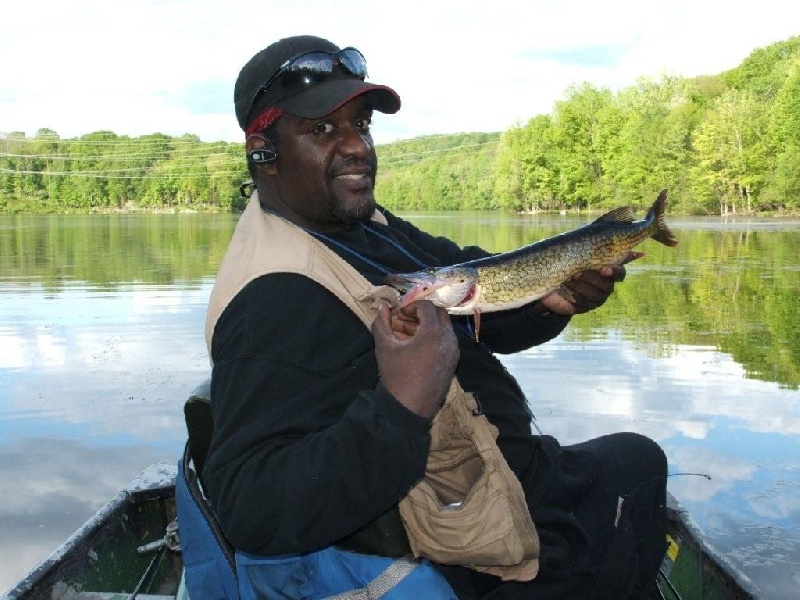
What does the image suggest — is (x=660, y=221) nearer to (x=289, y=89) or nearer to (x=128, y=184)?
(x=289, y=89)

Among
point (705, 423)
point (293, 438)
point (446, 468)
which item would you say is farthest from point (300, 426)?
point (705, 423)

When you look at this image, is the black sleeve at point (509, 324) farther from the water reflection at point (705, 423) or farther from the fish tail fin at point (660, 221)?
the water reflection at point (705, 423)

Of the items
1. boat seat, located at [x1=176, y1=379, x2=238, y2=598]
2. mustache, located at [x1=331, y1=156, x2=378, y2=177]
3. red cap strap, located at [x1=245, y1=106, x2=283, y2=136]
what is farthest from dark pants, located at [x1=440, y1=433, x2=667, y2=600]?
red cap strap, located at [x1=245, y1=106, x2=283, y2=136]

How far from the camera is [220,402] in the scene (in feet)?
7.93

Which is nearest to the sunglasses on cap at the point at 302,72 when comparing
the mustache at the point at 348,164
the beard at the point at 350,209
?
the mustache at the point at 348,164

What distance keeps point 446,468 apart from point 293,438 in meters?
0.58

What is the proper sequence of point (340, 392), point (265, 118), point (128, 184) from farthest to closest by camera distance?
point (128, 184)
point (265, 118)
point (340, 392)

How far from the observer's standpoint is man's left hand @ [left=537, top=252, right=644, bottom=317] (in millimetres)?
3932

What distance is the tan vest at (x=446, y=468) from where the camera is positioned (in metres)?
2.47

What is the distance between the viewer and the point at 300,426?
92.6 inches

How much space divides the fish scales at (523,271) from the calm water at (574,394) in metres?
1.61

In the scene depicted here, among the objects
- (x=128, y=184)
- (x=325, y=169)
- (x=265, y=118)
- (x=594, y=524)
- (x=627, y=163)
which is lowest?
(x=594, y=524)

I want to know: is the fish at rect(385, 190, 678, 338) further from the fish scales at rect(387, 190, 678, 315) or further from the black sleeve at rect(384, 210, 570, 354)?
the black sleeve at rect(384, 210, 570, 354)

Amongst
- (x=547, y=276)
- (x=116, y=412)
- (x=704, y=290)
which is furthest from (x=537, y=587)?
(x=704, y=290)
